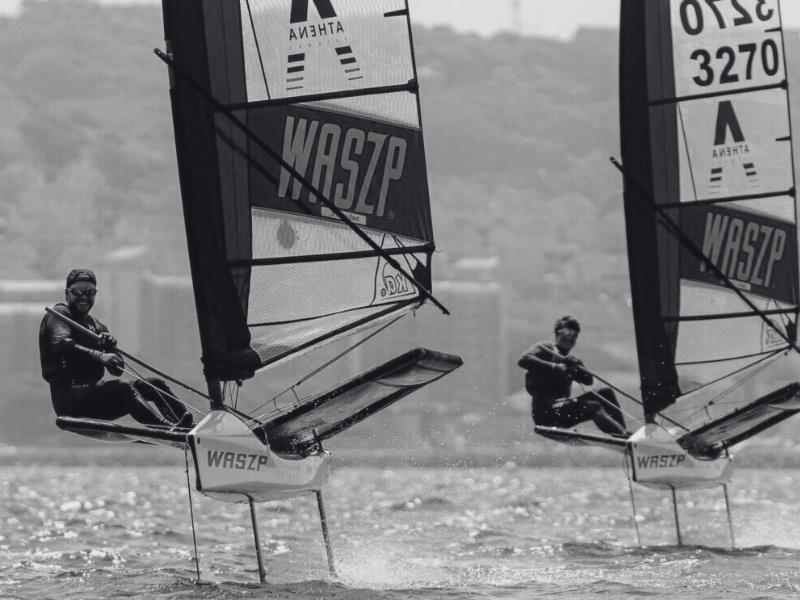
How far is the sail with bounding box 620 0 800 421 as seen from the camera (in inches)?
586

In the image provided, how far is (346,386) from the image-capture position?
10.8 meters

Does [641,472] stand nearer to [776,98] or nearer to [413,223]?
[413,223]

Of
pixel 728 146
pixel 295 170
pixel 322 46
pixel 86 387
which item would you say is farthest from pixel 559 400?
pixel 86 387

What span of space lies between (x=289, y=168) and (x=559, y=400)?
4249mm

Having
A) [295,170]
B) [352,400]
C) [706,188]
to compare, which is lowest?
[352,400]

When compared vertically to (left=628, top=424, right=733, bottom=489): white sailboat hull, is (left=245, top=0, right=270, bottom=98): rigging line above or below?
above

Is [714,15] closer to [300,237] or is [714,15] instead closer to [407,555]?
[407,555]

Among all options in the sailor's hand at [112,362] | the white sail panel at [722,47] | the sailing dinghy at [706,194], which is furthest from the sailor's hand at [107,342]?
the white sail panel at [722,47]

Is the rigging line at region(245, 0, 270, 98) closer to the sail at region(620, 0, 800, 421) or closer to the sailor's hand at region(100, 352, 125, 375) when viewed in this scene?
the sailor's hand at region(100, 352, 125, 375)

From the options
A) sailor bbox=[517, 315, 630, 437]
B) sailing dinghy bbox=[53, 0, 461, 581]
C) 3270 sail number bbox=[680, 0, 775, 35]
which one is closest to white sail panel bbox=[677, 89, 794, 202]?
3270 sail number bbox=[680, 0, 775, 35]

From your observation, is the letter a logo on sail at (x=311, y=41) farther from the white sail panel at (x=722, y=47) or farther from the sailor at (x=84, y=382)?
the white sail panel at (x=722, y=47)

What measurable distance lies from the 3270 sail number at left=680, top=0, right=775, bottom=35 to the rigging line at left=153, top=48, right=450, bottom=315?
5122 mm

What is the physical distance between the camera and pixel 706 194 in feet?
49.2

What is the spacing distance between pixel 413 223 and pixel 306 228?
2.75 feet
